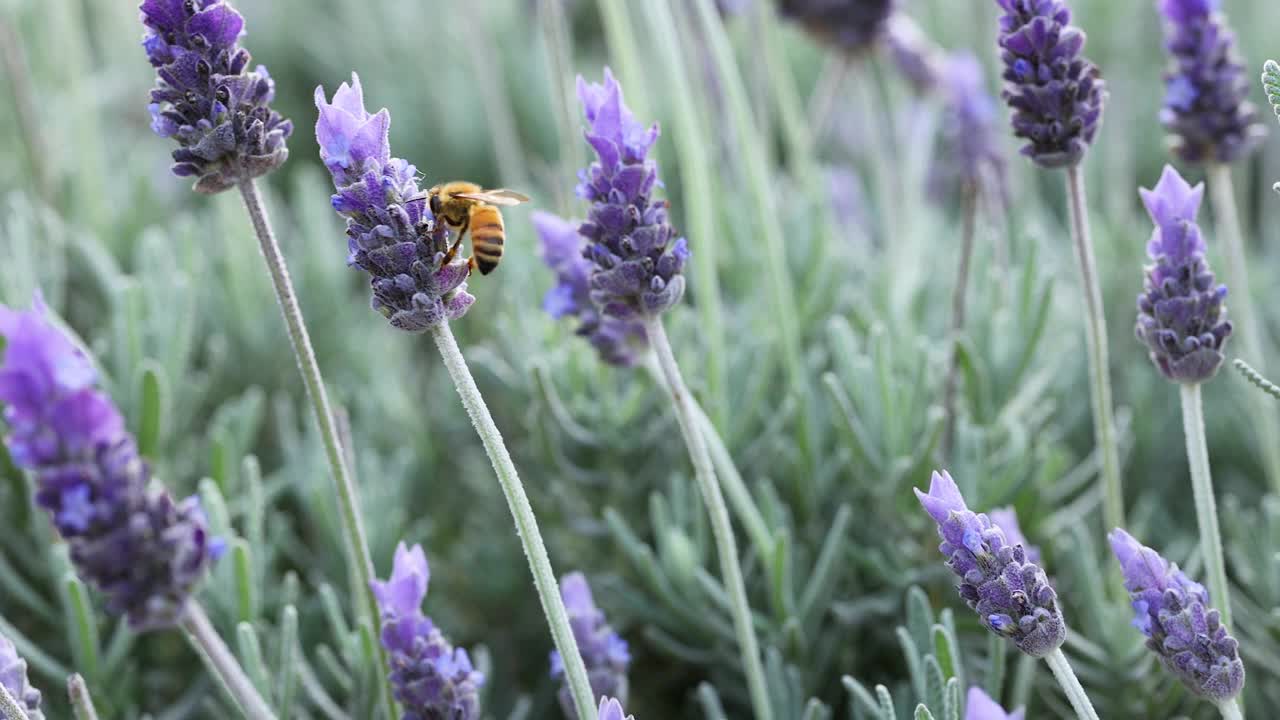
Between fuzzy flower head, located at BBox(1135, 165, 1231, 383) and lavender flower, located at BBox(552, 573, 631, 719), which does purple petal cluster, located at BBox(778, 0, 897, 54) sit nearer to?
fuzzy flower head, located at BBox(1135, 165, 1231, 383)

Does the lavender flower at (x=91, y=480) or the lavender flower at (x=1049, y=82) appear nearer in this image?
the lavender flower at (x=91, y=480)

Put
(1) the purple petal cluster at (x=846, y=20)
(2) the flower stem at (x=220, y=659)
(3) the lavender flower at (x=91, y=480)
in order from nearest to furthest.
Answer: (3) the lavender flower at (x=91, y=480) → (2) the flower stem at (x=220, y=659) → (1) the purple petal cluster at (x=846, y=20)

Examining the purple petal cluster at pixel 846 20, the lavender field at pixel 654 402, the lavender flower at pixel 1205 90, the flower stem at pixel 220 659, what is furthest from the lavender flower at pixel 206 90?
the purple petal cluster at pixel 846 20

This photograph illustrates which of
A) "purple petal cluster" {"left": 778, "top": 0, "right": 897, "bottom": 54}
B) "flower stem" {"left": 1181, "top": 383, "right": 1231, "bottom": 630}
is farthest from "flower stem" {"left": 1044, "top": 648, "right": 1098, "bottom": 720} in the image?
"purple petal cluster" {"left": 778, "top": 0, "right": 897, "bottom": 54}

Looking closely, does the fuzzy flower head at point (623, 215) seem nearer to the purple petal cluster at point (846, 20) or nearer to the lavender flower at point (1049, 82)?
the lavender flower at point (1049, 82)

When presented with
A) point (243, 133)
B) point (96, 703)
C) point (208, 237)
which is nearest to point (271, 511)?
→ point (96, 703)

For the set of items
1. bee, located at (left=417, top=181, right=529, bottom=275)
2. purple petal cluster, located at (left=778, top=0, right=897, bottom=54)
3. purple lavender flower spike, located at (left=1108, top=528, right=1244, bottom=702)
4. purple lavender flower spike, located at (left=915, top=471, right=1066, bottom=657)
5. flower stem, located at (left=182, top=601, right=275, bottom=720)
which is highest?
purple petal cluster, located at (left=778, top=0, right=897, bottom=54)

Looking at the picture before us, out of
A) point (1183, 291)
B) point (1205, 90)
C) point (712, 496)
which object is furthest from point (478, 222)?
point (1205, 90)
